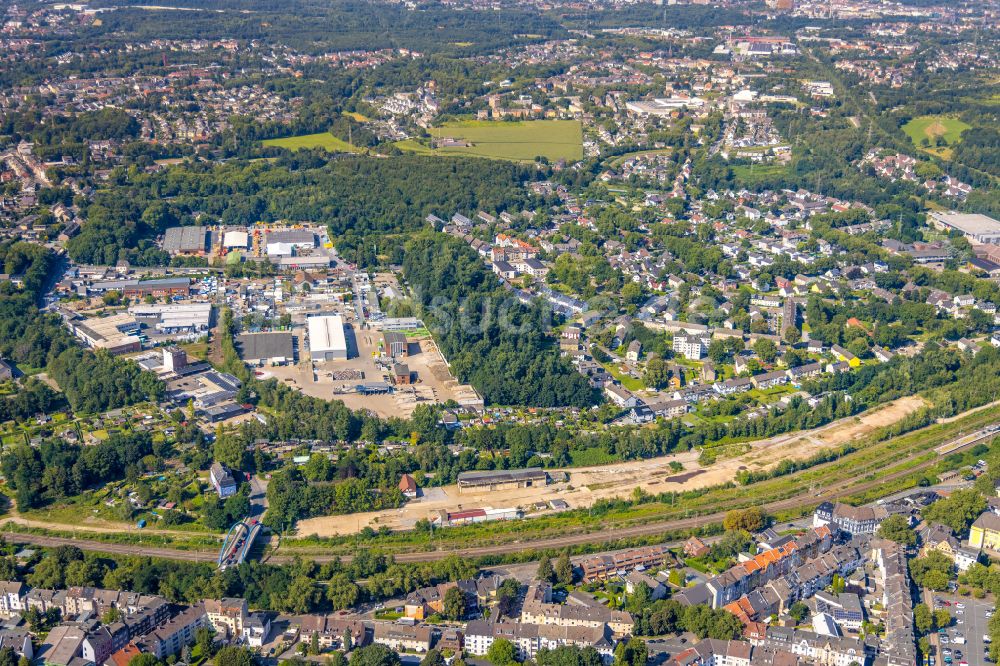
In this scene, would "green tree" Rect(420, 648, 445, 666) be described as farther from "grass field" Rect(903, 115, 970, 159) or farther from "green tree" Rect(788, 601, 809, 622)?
"grass field" Rect(903, 115, 970, 159)

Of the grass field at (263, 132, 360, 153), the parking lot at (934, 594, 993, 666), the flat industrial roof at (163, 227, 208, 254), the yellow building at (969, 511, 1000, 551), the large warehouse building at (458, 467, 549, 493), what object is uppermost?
the grass field at (263, 132, 360, 153)

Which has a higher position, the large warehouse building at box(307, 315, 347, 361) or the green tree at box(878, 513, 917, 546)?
the large warehouse building at box(307, 315, 347, 361)

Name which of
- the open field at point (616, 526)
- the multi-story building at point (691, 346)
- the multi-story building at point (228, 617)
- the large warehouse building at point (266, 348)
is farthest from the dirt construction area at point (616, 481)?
the large warehouse building at point (266, 348)

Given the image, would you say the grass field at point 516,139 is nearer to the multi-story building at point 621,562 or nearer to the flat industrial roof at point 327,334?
the flat industrial roof at point 327,334

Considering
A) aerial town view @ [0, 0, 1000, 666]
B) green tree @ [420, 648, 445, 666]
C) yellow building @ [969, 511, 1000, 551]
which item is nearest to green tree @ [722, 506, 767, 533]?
aerial town view @ [0, 0, 1000, 666]

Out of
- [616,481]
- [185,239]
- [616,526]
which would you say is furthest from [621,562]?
[185,239]

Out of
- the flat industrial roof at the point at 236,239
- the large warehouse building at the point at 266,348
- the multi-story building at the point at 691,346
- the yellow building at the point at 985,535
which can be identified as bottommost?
the yellow building at the point at 985,535

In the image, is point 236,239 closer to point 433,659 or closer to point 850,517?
point 850,517
